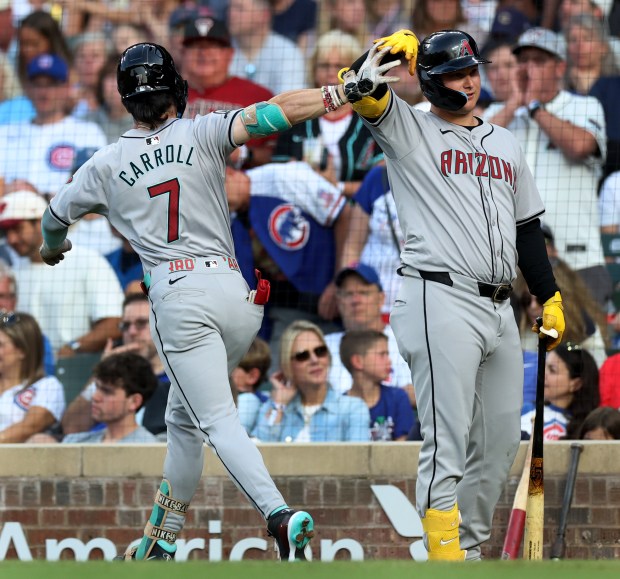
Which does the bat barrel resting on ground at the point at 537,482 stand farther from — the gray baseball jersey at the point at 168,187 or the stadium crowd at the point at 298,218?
the stadium crowd at the point at 298,218

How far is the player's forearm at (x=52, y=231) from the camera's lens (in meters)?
5.14

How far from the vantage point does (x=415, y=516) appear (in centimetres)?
662

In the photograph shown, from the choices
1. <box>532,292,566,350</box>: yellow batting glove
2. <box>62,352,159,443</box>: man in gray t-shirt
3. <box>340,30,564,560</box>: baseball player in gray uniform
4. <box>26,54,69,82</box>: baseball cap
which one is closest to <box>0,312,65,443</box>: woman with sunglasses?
<box>62,352,159,443</box>: man in gray t-shirt

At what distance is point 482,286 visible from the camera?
472 centimetres

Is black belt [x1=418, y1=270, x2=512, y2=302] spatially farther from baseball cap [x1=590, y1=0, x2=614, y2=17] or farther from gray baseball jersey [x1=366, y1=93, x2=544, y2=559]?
baseball cap [x1=590, y1=0, x2=614, y2=17]

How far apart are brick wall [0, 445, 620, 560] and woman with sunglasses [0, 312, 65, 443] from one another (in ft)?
2.87

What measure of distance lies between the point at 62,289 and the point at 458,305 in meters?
4.44

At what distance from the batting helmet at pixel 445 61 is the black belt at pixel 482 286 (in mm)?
683

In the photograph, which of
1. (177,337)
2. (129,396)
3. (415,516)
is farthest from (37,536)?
(177,337)

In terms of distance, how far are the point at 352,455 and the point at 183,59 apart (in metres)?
3.72

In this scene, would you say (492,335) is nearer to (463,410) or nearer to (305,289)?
(463,410)

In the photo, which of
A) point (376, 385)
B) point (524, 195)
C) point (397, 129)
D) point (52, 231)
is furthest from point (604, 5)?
point (52, 231)

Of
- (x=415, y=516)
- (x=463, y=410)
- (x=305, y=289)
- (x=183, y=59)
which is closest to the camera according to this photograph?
(x=463, y=410)

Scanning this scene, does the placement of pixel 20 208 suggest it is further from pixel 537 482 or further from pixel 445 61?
pixel 537 482
